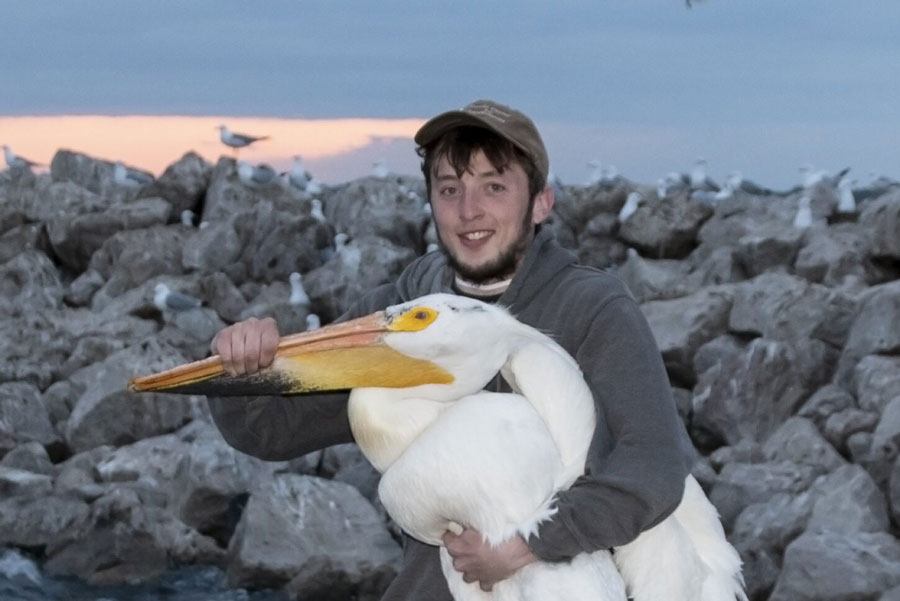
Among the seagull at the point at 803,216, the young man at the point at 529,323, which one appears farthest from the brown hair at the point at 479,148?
the seagull at the point at 803,216

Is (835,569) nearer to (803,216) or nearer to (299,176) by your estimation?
(803,216)

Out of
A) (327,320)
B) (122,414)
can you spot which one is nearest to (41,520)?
(122,414)

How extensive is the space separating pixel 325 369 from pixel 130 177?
1811 centimetres

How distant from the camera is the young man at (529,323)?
2895mm

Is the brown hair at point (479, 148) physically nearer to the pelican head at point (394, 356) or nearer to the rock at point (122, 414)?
the pelican head at point (394, 356)

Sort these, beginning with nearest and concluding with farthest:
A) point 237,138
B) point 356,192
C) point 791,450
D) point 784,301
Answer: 1. point 791,450
2. point 784,301
3. point 356,192
4. point 237,138

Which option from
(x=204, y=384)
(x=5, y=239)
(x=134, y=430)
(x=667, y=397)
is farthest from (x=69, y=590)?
(x=5, y=239)

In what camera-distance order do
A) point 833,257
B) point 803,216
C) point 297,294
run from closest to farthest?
point 833,257 < point 803,216 < point 297,294

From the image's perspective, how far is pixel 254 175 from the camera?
63.1 feet

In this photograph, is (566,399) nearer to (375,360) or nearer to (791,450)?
(375,360)

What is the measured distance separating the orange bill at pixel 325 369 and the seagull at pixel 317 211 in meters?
14.1

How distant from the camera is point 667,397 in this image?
2979mm

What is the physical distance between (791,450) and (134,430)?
5191mm

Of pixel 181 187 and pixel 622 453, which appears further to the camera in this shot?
pixel 181 187
